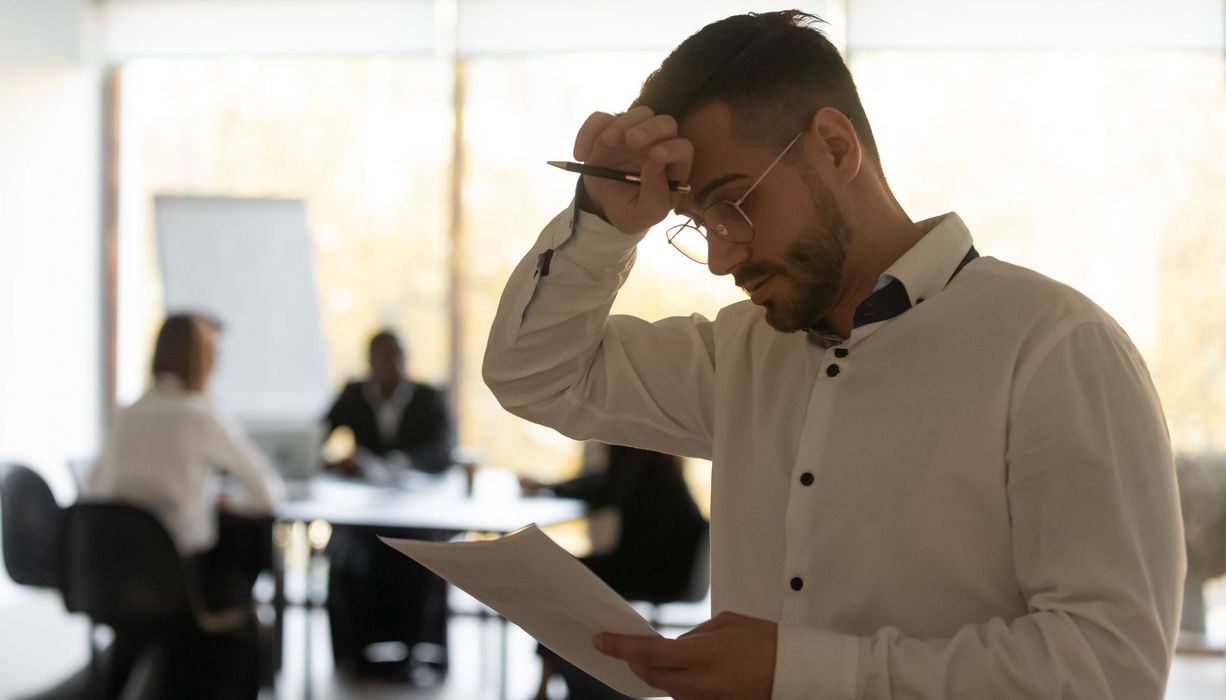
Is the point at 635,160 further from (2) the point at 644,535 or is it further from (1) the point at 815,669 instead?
(2) the point at 644,535

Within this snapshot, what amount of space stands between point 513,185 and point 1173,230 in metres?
3.52

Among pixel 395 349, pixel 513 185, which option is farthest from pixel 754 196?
pixel 513 185

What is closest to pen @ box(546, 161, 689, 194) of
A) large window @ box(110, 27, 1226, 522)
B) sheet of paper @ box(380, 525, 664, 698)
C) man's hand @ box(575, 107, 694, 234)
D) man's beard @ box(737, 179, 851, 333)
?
man's hand @ box(575, 107, 694, 234)

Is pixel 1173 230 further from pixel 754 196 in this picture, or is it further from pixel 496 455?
pixel 754 196

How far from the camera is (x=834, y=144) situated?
1.31 meters

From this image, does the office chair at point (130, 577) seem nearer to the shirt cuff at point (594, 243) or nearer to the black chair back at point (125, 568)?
the black chair back at point (125, 568)

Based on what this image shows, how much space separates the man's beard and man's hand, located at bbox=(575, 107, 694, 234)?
12 cm

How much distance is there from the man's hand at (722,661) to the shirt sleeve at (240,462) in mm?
3564

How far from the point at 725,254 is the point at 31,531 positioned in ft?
13.0

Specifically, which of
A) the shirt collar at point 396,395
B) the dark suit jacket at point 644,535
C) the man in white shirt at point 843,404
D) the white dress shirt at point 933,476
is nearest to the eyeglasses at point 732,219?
the man in white shirt at point 843,404

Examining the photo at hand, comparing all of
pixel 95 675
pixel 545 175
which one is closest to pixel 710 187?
pixel 95 675

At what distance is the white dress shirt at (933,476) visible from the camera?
108 cm

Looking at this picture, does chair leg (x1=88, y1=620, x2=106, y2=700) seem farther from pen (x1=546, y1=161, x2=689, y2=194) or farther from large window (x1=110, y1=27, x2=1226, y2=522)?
pen (x1=546, y1=161, x2=689, y2=194)

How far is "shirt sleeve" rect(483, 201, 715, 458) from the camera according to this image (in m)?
1.44
